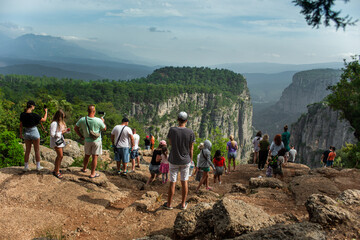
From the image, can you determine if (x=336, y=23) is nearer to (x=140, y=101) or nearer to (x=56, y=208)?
(x=56, y=208)

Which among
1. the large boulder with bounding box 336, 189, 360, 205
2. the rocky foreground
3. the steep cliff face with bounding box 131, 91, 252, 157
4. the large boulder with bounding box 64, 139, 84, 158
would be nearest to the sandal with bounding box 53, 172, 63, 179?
the rocky foreground

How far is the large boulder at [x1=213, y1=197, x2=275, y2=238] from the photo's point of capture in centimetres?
404

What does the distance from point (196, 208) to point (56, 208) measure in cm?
A: 352

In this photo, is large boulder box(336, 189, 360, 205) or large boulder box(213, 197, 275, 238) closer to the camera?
large boulder box(213, 197, 275, 238)

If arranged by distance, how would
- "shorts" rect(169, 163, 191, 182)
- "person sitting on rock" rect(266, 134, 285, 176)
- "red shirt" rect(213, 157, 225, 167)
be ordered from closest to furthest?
"shorts" rect(169, 163, 191, 182), "red shirt" rect(213, 157, 225, 167), "person sitting on rock" rect(266, 134, 285, 176)

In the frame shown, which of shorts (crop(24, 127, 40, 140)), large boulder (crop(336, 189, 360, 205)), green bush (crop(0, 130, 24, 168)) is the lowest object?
green bush (crop(0, 130, 24, 168))

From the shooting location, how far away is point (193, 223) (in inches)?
178

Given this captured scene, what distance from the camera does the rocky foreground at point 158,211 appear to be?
413 centimetres

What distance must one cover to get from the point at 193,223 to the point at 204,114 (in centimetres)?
12729

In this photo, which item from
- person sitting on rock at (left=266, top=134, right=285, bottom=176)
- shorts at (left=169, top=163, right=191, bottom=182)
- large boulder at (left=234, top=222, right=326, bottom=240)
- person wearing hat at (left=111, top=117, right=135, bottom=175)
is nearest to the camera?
large boulder at (left=234, top=222, right=326, bottom=240)

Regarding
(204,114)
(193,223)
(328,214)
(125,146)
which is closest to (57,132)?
(125,146)

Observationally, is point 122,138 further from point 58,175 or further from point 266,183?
point 266,183

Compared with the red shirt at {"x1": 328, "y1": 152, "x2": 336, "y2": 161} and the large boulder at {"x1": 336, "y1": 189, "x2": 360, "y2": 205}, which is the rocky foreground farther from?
the red shirt at {"x1": 328, "y1": 152, "x2": 336, "y2": 161}

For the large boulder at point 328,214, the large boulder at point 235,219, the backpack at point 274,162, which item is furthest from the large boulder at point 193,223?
the backpack at point 274,162
